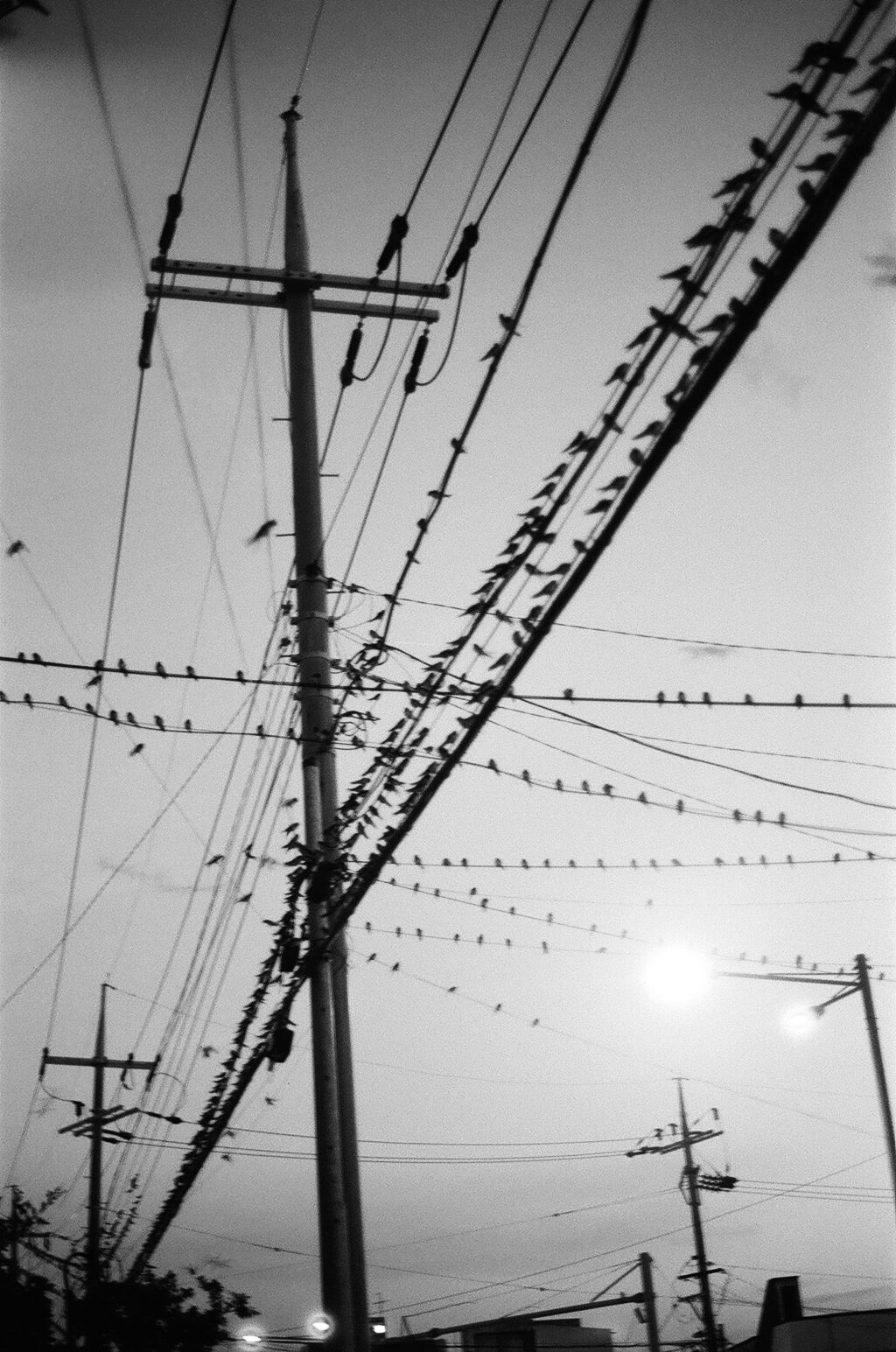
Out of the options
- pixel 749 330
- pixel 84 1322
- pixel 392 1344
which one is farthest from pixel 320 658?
pixel 392 1344

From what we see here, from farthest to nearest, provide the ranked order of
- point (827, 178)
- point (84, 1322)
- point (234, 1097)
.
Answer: point (84, 1322) → point (234, 1097) → point (827, 178)

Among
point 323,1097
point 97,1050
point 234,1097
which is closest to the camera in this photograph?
point 323,1097

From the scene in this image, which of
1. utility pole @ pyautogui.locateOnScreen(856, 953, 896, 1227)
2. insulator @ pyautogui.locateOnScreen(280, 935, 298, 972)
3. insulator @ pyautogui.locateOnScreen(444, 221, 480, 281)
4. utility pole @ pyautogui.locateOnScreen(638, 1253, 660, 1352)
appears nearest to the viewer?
insulator @ pyautogui.locateOnScreen(444, 221, 480, 281)

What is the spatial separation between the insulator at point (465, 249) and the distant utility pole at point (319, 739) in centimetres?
343

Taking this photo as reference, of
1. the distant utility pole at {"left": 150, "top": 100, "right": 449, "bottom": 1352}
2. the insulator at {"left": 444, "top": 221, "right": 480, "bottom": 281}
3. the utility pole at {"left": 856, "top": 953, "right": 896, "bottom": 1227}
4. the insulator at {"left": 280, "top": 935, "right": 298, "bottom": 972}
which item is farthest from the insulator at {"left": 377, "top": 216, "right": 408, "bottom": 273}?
the utility pole at {"left": 856, "top": 953, "right": 896, "bottom": 1227}

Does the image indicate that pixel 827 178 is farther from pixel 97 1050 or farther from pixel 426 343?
pixel 97 1050

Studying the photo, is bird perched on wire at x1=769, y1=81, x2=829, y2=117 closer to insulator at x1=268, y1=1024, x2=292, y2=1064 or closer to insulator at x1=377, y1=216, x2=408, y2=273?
insulator at x1=377, y1=216, x2=408, y2=273

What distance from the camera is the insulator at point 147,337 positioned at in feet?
28.2

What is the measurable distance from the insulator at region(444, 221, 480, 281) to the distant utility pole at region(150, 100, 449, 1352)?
3.43 meters

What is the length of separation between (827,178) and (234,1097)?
10731 mm

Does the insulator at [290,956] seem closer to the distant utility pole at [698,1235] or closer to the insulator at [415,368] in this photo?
the insulator at [415,368]

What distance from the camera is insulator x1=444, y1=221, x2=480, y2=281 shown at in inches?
243

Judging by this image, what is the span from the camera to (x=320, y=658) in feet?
36.9

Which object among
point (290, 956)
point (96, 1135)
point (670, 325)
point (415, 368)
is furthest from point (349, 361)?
point (96, 1135)
